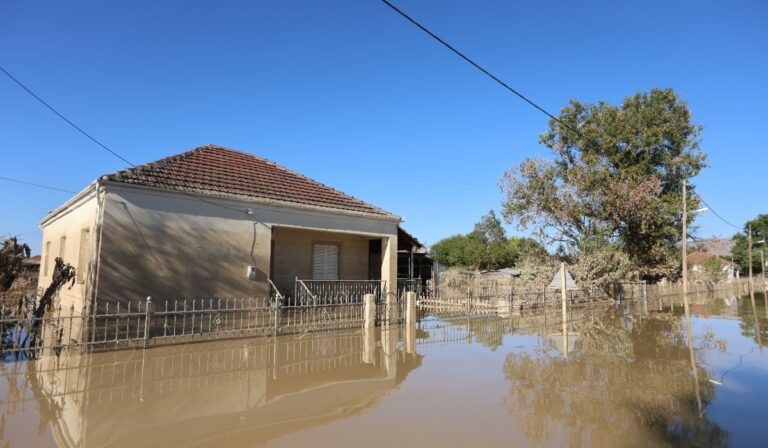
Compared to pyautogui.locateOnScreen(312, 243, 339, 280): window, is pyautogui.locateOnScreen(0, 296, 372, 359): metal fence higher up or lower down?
lower down

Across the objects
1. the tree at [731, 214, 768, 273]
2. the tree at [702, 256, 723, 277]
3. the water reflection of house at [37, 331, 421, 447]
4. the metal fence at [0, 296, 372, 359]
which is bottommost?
the water reflection of house at [37, 331, 421, 447]

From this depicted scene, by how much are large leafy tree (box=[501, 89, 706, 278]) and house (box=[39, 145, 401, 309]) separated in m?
11.5

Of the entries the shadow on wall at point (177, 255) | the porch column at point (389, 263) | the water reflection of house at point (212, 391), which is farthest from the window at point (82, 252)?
the porch column at point (389, 263)


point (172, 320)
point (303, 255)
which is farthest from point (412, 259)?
point (172, 320)

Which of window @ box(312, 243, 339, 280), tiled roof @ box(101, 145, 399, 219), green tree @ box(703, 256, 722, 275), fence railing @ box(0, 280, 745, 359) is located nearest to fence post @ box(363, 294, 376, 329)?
fence railing @ box(0, 280, 745, 359)

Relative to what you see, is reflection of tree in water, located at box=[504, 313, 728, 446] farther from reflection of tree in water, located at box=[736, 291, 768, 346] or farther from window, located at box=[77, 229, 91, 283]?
window, located at box=[77, 229, 91, 283]

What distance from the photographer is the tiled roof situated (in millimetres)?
11383

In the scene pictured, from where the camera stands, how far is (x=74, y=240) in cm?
1265

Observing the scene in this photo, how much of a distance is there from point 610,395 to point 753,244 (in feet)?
227

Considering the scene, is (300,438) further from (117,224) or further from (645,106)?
(645,106)

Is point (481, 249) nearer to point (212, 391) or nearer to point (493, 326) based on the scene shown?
point (493, 326)

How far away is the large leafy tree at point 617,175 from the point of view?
22672 millimetres

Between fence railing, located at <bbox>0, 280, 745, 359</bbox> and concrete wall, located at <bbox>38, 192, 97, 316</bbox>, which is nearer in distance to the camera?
fence railing, located at <bbox>0, 280, 745, 359</bbox>

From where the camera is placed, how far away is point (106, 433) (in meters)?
4.97
